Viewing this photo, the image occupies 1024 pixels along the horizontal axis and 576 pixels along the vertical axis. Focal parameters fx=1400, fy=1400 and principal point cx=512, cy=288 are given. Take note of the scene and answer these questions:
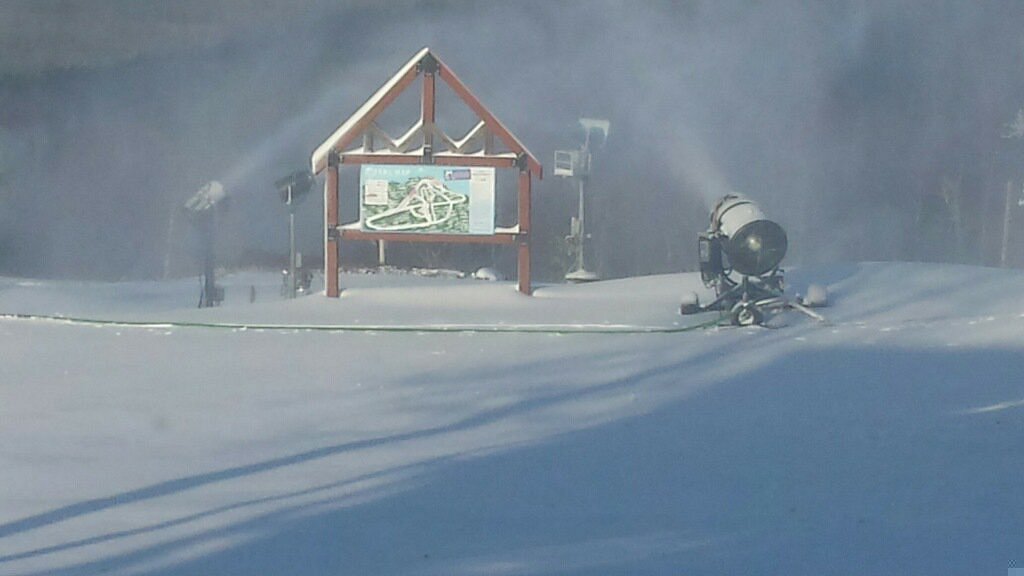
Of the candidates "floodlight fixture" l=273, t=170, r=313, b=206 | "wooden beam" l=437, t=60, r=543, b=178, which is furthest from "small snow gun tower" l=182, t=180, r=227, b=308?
"wooden beam" l=437, t=60, r=543, b=178

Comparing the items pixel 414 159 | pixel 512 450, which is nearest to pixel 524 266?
pixel 414 159

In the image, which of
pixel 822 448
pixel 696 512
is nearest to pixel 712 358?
pixel 822 448

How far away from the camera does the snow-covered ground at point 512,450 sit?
8094 millimetres

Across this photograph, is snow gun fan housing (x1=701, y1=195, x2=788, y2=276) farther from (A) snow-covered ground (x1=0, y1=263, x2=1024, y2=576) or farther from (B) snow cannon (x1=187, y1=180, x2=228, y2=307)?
(B) snow cannon (x1=187, y1=180, x2=228, y2=307)

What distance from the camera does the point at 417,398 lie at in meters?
14.5

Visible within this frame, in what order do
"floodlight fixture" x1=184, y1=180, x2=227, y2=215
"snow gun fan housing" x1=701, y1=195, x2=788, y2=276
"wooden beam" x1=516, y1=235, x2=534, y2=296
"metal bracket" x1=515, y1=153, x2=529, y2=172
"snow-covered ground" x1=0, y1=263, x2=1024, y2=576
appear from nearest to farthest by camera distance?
"snow-covered ground" x1=0, y1=263, x2=1024, y2=576 → "snow gun fan housing" x1=701, y1=195, x2=788, y2=276 → "metal bracket" x1=515, y1=153, x2=529, y2=172 → "wooden beam" x1=516, y1=235, x2=534, y2=296 → "floodlight fixture" x1=184, y1=180, x2=227, y2=215

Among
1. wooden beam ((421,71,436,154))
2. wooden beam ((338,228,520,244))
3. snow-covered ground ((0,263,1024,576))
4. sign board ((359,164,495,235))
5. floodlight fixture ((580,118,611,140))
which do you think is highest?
floodlight fixture ((580,118,611,140))

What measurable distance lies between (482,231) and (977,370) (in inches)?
493

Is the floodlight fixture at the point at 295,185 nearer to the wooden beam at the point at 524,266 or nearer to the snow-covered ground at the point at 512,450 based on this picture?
the wooden beam at the point at 524,266

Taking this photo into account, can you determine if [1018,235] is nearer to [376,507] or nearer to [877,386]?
[877,386]

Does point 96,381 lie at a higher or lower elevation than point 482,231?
lower

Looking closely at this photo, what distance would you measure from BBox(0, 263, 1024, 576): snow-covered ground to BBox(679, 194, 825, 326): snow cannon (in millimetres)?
1411

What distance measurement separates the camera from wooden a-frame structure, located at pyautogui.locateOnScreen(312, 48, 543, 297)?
2667 cm

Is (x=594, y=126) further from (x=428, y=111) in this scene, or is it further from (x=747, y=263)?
(x=747, y=263)
